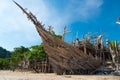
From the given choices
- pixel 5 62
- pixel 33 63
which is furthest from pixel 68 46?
pixel 5 62

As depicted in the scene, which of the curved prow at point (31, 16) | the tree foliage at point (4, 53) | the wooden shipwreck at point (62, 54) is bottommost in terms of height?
the wooden shipwreck at point (62, 54)

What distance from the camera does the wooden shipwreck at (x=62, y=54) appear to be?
74.6ft

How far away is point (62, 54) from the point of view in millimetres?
22969

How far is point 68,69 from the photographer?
2347cm

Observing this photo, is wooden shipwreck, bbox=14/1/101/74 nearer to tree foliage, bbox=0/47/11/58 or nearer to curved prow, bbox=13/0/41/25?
curved prow, bbox=13/0/41/25

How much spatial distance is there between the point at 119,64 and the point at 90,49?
488 cm

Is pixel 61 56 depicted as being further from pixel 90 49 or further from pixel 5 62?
pixel 5 62

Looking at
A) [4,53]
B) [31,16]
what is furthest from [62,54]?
[4,53]

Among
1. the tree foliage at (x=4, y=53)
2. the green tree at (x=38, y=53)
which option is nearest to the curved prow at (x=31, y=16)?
the green tree at (x=38, y=53)

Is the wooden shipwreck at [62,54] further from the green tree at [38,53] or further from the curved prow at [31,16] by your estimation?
the green tree at [38,53]

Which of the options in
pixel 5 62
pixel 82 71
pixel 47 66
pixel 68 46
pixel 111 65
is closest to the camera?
pixel 68 46

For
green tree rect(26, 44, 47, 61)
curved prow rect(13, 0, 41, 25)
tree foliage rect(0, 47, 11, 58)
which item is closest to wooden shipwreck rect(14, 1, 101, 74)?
curved prow rect(13, 0, 41, 25)

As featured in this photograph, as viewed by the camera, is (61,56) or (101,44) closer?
(61,56)

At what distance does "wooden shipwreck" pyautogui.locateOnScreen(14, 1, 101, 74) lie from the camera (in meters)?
22.8
